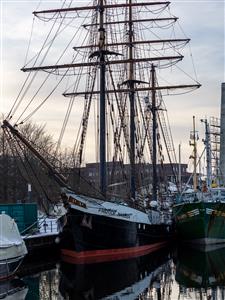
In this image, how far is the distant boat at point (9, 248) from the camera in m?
24.8

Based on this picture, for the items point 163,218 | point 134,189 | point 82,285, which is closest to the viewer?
point 82,285

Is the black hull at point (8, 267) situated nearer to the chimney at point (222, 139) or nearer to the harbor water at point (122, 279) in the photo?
the harbor water at point (122, 279)

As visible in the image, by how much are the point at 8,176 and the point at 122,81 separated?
64.8ft

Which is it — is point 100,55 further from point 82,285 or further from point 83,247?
point 82,285

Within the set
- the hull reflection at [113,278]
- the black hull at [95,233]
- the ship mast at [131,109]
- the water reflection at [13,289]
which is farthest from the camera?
the ship mast at [131,109]

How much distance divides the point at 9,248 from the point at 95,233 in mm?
7340

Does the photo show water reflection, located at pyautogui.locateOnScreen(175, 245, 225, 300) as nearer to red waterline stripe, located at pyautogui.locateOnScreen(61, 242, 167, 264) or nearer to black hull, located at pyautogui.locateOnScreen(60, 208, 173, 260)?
red waterline stripe, located at pyautogui.locateOnScreen(61, 242, 167, 264)

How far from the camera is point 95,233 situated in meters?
31.6

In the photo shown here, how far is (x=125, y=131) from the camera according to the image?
138ft

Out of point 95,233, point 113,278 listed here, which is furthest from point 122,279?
point 95,233

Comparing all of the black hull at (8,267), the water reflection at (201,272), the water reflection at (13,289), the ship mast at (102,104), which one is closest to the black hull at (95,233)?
the ship mast at (102,104)

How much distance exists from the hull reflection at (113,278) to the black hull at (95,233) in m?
1.03

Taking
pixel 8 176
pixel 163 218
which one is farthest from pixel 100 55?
pixel 8 176

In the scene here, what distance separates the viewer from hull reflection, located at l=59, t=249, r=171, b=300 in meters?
22.6
